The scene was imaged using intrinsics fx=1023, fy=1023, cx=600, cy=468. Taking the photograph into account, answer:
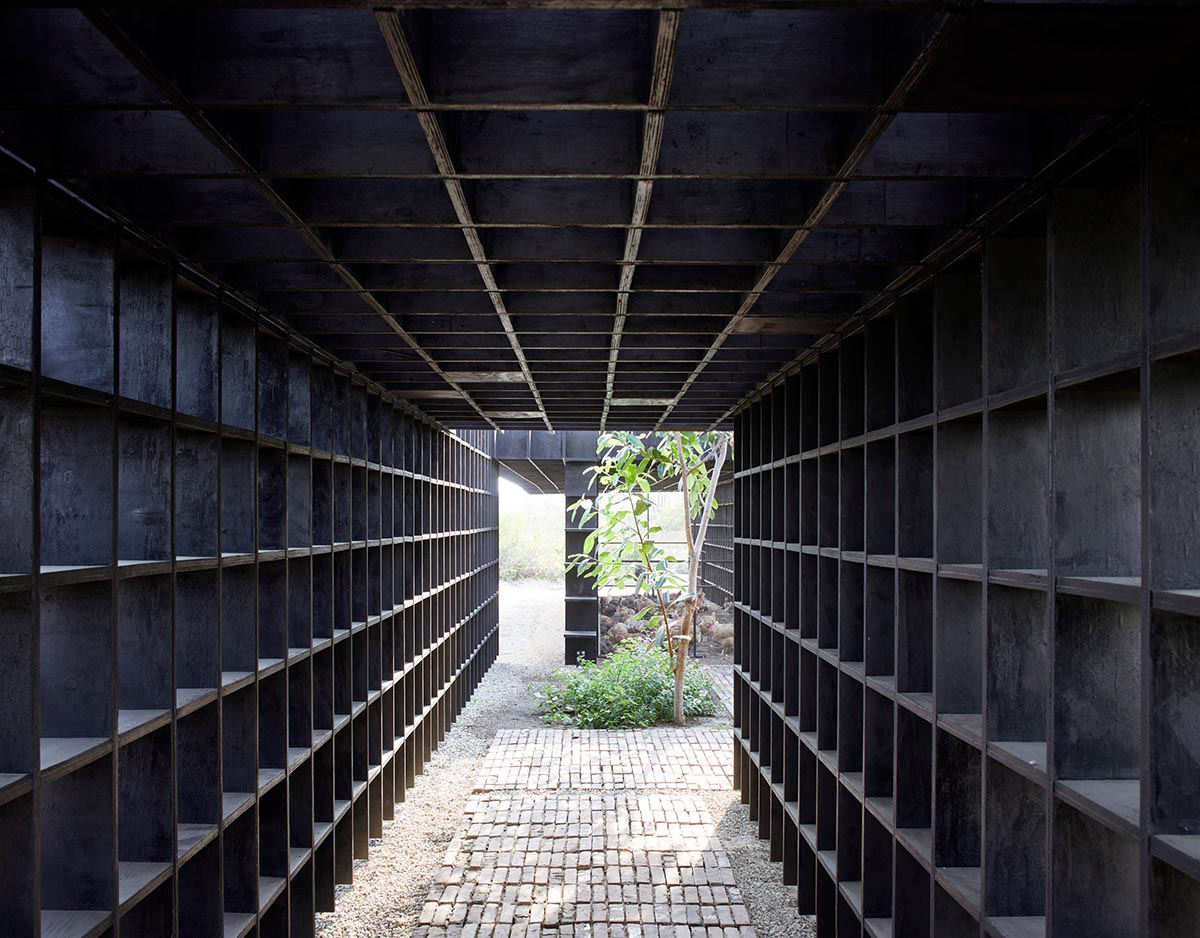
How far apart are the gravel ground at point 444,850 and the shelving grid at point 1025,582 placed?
964 millimetres

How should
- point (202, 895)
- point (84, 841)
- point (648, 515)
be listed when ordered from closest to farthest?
point (84, 841) < point (202, 895) < point (648, 515)

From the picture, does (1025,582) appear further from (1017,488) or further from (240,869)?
(240,869)

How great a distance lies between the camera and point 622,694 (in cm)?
1205

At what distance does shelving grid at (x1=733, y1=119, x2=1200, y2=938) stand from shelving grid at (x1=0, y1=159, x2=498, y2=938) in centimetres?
270

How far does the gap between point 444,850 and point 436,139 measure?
5.78m

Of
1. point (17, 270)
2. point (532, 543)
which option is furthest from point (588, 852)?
point (532, 543)

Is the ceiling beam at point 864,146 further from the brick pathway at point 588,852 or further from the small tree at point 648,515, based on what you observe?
the small tree at point 648,515

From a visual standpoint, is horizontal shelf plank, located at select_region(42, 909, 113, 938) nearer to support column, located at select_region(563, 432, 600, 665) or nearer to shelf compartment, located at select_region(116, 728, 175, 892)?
shelf compartment, located at select_region(116, 728, 175, 892)

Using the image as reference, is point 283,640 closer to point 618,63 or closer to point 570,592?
point 618,63

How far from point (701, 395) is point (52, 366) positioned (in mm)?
5173

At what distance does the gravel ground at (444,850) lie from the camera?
19.5ft

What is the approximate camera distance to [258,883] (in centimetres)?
460

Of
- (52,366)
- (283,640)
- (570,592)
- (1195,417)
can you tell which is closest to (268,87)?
(52,366)

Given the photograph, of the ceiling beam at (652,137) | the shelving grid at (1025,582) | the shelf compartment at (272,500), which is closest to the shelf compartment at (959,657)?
the shelving grid at (1025,582)
